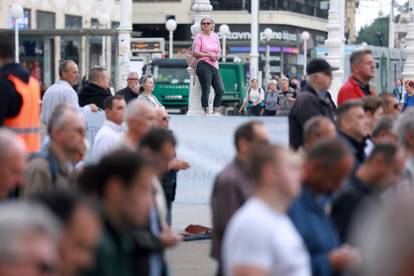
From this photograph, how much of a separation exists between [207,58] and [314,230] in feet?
48.8

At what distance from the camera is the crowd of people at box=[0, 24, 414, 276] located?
3.75m

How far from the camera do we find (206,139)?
1545cm

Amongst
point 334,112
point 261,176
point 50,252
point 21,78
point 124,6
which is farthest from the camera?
point 124,6

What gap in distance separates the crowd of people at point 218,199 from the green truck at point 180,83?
30.3 m

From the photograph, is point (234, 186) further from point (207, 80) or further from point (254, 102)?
point (254, 102)

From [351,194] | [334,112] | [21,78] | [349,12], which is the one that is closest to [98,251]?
[351,194]

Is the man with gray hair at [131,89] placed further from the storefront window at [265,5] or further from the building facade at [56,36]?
the storefront window at [265,5]

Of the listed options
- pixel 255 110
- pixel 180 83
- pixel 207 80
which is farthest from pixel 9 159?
pixel 180 83

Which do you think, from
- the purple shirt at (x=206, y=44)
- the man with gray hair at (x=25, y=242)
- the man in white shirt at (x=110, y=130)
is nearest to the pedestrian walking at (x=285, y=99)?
the purple shirt at (x=206, y=44)

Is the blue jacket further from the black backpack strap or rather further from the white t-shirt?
the black backpack strap

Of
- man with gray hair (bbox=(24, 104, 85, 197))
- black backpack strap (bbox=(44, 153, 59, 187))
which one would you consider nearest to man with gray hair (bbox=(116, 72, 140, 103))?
man with gray hair (bbox=(24, 104, 85, 197))

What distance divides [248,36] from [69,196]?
83.2 m

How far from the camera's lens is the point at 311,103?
36.0 ft

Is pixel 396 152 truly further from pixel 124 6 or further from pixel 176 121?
pixel 124 6
